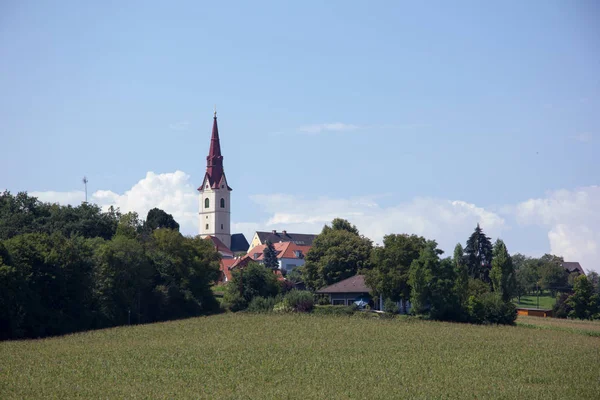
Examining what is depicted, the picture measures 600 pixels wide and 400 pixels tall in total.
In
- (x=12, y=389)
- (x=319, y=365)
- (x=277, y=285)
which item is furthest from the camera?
(x=277, y=285)

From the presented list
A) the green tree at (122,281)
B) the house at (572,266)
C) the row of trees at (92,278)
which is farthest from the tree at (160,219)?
the house at (572,266)

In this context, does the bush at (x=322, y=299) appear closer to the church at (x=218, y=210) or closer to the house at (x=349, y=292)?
the house at (x=349, y=292)

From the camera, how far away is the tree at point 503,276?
8225 cm

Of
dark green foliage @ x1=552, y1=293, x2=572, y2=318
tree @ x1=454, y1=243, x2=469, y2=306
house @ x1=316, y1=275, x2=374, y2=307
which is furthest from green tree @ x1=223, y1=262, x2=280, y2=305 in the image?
dark green foliage @ x1=552, y1=293, x2=572, y2=318

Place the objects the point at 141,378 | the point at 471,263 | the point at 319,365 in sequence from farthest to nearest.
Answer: the point at 471,263 < the point at 319,365 < the point at 141,378

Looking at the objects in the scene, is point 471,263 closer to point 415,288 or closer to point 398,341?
point 415,288

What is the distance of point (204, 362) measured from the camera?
45000 millimetres

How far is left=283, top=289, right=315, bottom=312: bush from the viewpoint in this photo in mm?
75500

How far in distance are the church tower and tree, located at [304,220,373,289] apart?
76.2 m

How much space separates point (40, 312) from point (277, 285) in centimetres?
2859

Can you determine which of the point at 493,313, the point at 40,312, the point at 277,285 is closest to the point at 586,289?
the point at 493,313

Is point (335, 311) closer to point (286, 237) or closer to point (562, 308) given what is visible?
point (562, 308)

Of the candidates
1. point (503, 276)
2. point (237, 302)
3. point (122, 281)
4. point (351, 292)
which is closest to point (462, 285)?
point (503, 276)

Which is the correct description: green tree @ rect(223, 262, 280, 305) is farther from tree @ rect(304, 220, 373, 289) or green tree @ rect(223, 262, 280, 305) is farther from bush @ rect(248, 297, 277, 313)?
tree @ rect(304, 220, 373, 289)
